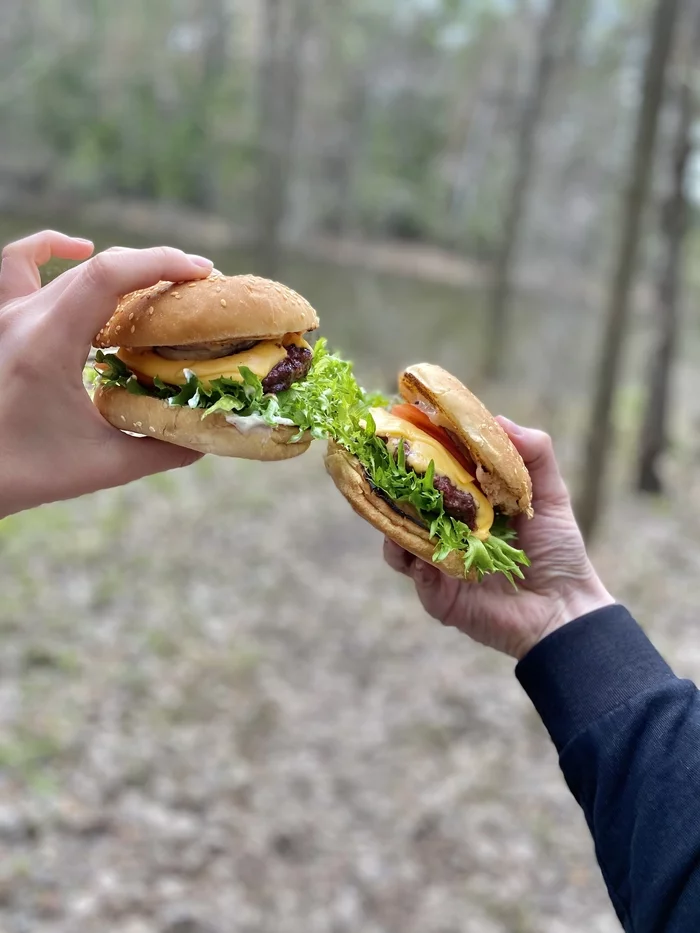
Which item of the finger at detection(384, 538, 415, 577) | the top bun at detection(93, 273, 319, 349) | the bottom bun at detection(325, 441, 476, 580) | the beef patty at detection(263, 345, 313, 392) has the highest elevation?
the top bun at detection(93, 273, 319, 349)

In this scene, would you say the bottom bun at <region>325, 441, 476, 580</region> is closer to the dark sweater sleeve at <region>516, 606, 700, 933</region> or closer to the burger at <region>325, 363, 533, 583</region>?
the burger at <region>325, 363, 533, 583</region>

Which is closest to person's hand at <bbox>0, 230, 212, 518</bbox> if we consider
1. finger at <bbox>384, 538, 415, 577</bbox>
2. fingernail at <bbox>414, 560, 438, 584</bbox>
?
finger at <bbox>384, 538, 415, 577</bbox>

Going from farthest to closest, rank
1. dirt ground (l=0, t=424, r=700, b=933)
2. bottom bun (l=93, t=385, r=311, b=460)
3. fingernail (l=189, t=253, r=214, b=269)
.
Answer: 1. dirt ground (l=0, t=424, r=700, b=933)
2. bottom bun (l=93, t=385, r=311, b=460)
3. fingernail (l=189, t=253, r=214, b=269)

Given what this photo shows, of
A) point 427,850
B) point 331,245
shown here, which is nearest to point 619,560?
point 427,850

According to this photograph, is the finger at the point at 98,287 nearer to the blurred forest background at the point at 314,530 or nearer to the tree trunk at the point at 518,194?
the blurred forest background at the point at 314,530

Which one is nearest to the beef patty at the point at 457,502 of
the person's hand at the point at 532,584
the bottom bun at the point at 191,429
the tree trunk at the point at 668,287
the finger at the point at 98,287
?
the person's hand at the point at 532,584

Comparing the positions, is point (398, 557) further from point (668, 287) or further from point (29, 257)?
point (668, 287)

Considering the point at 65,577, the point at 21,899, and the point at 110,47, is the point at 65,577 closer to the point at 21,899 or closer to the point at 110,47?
the point at 21,899
